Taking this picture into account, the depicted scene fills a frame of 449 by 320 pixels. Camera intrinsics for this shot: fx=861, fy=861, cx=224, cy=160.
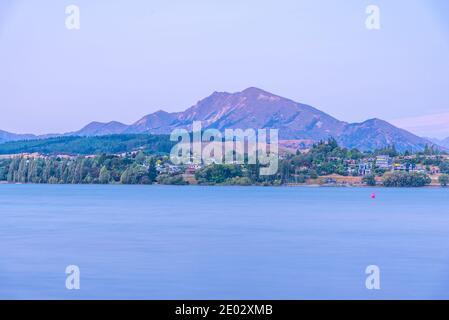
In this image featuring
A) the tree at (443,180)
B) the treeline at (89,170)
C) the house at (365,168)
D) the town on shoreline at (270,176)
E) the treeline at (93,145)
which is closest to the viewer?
the town on shoreline at (270,176)

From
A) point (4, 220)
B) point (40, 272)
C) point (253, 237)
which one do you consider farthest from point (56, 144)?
point (40, 272)

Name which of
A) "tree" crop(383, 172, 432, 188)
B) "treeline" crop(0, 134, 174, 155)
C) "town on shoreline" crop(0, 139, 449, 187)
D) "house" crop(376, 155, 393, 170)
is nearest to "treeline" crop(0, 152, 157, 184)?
"town on shoreline" crop(0, 139, 449, 187)

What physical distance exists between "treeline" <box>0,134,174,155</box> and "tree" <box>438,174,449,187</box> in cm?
3392

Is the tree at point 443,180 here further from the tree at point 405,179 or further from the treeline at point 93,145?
the treeline at point 93,145

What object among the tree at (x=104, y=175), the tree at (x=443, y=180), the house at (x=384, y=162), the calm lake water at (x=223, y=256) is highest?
the house at (x=384, y=162)

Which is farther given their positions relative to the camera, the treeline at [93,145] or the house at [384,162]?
the treeline at [93,145]

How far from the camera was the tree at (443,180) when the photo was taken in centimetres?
10538

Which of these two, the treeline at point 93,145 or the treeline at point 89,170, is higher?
the treeline at point 93,145

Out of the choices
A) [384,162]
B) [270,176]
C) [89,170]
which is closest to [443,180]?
[384,162]

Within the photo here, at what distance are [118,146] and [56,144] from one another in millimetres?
11620

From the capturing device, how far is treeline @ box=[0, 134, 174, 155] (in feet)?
Answer: 363

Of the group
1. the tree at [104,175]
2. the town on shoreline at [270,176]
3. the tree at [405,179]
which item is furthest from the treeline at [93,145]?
the tree at [405,179]

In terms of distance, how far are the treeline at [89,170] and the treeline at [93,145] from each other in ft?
12.3

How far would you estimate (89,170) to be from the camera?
344ft
